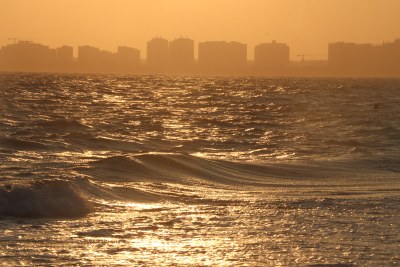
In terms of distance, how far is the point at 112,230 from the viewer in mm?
9438

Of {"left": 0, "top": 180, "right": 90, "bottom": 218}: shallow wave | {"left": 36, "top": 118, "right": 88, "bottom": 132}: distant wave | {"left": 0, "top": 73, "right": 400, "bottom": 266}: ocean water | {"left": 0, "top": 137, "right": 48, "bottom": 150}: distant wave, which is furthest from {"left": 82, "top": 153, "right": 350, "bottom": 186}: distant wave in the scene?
{"left": 36, "top": 118, "right": 88, "bottom": 132}: distant wave

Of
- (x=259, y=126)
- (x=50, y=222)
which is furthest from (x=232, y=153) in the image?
(x=50, y=222)

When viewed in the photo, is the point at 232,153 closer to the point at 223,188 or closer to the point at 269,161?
the point at 269,161

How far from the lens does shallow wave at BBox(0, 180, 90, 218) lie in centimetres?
1054

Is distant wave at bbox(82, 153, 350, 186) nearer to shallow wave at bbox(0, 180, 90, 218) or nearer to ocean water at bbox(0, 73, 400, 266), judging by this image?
ocean water at bbox(0, 73, 400, 266)

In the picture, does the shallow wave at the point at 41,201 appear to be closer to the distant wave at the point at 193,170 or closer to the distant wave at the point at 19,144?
the distant wave at the point at 193,170

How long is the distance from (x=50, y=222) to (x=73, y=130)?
1586cm

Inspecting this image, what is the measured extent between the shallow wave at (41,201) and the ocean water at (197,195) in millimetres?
20

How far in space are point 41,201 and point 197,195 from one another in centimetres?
284

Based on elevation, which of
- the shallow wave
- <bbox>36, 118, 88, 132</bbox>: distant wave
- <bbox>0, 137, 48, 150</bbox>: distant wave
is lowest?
<bbox>36, 118, 88, 132</bbox>: distant wave

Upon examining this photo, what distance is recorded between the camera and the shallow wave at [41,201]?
10539mm

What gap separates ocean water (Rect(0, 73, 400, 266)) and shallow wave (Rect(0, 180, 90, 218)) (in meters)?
0.02

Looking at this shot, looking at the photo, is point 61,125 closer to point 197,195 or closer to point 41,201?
point 197,195

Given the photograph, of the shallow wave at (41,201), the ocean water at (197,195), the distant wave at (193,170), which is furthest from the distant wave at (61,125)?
the shallow wave at (41,201)
